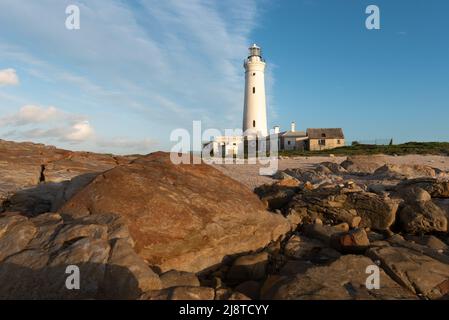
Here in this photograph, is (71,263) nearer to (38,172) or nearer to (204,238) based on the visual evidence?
(204,238)

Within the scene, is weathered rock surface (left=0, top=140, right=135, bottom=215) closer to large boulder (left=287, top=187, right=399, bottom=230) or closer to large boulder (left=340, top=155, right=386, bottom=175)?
large boulder (left=287, top=187, right=399, bottom=230)

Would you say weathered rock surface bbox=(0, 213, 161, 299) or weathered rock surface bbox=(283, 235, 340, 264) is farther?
weathered rock surface bbox=(283, 235, 340, 264)

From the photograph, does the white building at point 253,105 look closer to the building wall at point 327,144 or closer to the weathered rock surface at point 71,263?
the building wall at point 327,144

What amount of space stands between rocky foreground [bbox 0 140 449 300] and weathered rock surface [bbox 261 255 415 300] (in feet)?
0.05

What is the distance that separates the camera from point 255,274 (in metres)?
5.68

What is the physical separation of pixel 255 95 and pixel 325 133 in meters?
13.2

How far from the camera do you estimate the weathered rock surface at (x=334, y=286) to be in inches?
163

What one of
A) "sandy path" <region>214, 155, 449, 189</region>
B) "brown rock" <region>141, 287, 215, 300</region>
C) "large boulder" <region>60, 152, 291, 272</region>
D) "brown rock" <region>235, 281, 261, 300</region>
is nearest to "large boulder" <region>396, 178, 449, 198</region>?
"large boulder" <region>60, 152, 291, 272</region>

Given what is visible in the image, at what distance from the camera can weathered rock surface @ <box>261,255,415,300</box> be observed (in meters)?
4.13

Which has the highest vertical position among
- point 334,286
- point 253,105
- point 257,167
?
point 253,105

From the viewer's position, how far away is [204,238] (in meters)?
6.06

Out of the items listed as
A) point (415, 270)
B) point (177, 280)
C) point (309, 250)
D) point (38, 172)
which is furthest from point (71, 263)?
point (38, 172)
